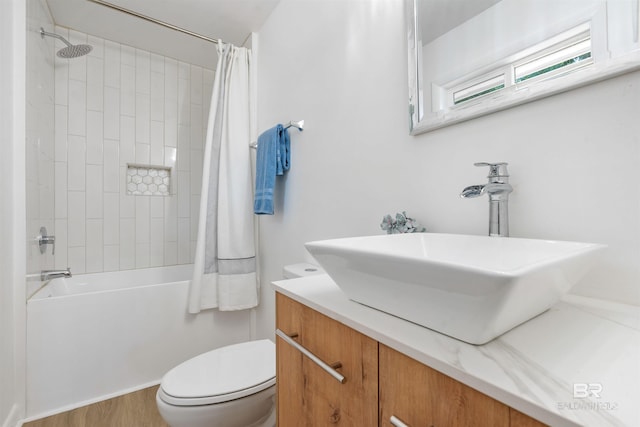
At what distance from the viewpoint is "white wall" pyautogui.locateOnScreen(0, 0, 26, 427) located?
1385 millimetres

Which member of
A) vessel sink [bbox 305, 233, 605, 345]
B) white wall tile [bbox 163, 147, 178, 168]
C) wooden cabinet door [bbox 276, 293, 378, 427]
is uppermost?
white wall tile [bbox 163, 147, 178, 168]

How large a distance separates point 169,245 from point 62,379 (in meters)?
1.22

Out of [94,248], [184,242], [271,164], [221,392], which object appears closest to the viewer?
[221,392]

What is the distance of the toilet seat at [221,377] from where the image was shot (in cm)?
103

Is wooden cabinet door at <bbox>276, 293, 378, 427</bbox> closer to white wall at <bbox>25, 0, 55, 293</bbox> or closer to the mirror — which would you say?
the mirror

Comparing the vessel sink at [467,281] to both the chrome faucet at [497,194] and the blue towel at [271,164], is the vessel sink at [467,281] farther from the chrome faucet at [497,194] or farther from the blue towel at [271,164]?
the blue towel at [271,164]

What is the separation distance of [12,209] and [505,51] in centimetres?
218

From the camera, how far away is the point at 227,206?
1984 millimetres

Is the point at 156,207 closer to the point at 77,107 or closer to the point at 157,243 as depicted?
the point at 157,243

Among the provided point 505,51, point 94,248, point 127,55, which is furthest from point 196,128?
point 505,51

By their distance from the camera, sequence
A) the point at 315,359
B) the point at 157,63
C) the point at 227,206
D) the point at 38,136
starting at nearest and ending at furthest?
the point at 315,359 < the point at 38,136 < the point at 227,206 < the point at 157,63

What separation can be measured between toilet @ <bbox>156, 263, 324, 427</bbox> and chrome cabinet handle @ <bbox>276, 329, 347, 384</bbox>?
1.55 feet

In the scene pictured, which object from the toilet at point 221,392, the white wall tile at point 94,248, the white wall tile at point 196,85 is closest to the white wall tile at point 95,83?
the white wall tile at point 196,85

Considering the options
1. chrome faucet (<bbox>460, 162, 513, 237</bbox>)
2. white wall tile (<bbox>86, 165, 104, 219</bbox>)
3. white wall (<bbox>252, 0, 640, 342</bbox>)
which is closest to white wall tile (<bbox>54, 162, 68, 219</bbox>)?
white wall tile (<bbox>86, 165, 104, 219</bbox>)
